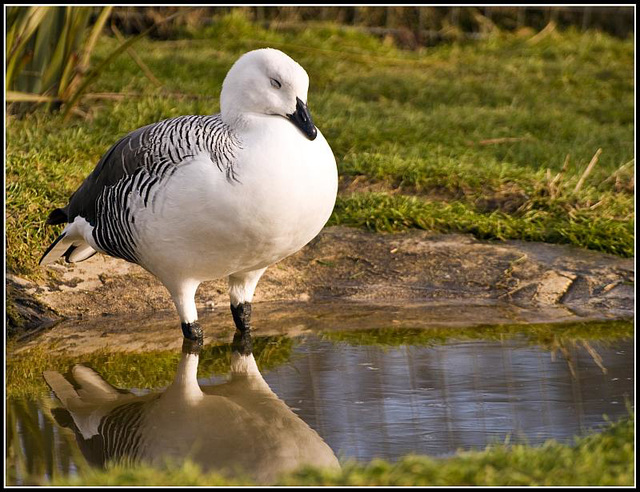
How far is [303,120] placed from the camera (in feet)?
15.8

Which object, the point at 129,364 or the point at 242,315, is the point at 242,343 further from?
the point at 129,364

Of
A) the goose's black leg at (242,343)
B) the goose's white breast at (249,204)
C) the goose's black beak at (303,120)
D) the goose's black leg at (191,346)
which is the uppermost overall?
the goose's black beak at (303,120)

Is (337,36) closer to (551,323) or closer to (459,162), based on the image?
(459,162)

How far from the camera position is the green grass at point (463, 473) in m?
3.20

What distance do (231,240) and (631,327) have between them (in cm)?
229

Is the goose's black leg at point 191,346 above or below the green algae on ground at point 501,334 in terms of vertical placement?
above

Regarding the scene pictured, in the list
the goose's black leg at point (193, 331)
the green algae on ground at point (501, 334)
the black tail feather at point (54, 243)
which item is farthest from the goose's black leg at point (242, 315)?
the black tail feather at point (54, 243)

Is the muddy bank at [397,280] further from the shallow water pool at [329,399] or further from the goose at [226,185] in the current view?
the goose at [226,185]

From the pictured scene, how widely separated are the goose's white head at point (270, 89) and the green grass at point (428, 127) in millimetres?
1796

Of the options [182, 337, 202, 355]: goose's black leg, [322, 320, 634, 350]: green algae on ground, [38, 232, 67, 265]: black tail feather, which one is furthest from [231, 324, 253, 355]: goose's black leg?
[38, 232, 67, 265]: black tail feather

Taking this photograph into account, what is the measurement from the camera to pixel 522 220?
21.8ft

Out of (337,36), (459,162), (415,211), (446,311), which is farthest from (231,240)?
(337,36)

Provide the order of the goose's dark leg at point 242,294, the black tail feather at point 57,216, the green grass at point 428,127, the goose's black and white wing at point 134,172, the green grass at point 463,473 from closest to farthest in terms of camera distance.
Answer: the green grass at point 463,473, the goose's black and white wing at point 134,172, the goose's dark leg at point 242,294, the black tail feather at point 57,216, the green grass at point 428,127

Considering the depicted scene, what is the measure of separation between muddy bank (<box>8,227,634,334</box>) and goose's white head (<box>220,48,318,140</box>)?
5.00 feet
